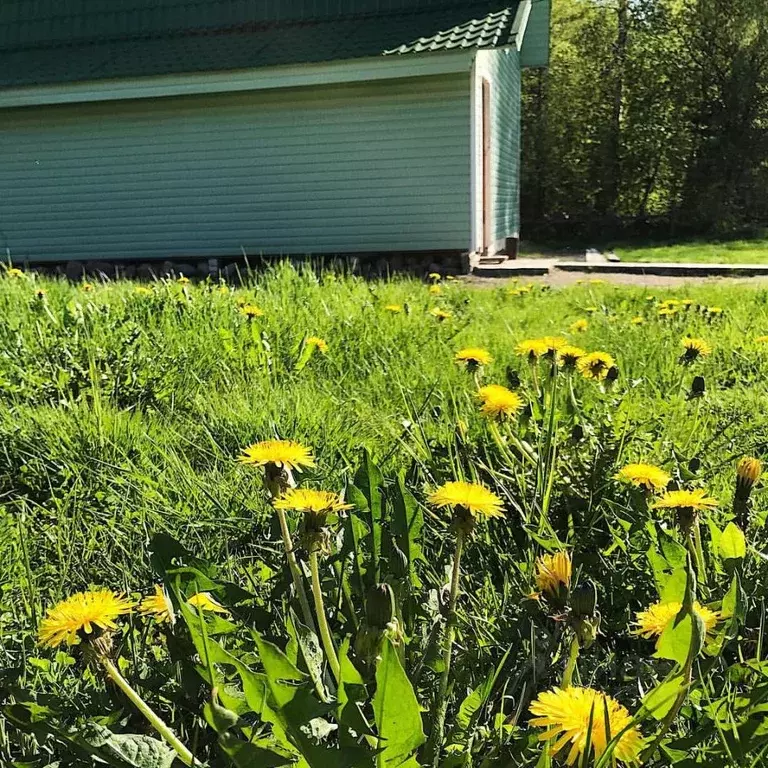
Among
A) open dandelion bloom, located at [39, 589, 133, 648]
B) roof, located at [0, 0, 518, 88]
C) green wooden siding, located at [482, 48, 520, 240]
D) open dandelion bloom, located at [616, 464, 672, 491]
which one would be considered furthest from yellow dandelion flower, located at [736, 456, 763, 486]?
green wooden siding, located at [482, 48, 520, 240]

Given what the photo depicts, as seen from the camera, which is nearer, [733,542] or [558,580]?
[558,580]

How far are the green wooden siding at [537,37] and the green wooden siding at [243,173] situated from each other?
16.8 ft

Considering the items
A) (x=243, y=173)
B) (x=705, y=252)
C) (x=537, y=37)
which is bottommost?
(x=705, y=252)

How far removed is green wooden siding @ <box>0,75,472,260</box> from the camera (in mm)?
9031

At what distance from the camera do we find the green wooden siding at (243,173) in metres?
9.03

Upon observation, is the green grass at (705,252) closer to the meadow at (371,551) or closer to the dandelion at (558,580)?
the meadow at (371,551)

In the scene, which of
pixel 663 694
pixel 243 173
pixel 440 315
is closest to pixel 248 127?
pixel 243 173

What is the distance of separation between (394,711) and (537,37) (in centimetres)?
1449

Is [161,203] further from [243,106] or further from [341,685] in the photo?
[341,685]

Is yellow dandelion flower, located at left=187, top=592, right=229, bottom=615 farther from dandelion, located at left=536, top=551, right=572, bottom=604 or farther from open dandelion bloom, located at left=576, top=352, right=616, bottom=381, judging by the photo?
open dandelion bloom, located at left=576, top=352, right=616, bottom=381

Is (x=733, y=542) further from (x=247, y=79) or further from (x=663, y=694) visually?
(x=247, y=79)

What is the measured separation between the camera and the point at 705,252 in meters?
13.3

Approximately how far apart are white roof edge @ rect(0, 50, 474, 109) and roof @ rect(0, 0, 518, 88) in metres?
0.07

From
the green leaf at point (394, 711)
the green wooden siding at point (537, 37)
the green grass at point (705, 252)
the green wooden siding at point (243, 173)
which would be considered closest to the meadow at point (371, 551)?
the green leaf at point (394, 711)
